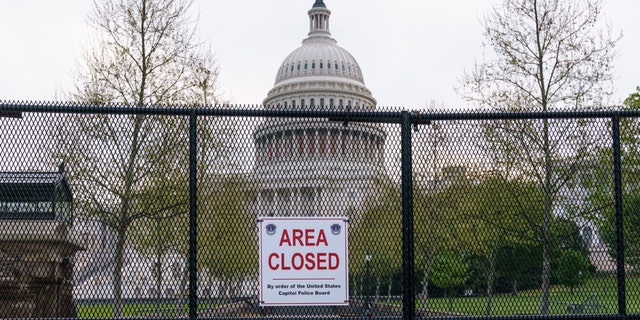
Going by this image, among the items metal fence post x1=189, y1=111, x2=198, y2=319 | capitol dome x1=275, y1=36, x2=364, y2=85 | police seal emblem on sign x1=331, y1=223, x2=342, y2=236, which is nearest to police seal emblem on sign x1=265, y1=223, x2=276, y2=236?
police seal emblem on sign x1=331, y1=223, x2=342, y2=236

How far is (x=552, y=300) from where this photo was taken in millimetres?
9172

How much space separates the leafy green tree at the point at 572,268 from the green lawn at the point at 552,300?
0.10 metres

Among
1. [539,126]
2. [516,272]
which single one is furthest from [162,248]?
[539,126]

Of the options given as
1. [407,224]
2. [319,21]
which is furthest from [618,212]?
[319,21]

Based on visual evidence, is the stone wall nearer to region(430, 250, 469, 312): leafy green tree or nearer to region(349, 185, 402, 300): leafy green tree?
region(349, 185, 402, 300): leafy green tree

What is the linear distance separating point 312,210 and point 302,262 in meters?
0.58

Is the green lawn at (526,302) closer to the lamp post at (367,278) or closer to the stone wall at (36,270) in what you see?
the stone wall at (36,270)

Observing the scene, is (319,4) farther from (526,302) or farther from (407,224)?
(407,224)

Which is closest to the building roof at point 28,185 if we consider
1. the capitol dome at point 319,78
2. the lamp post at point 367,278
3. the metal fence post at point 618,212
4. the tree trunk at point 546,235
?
the lamp post at point 367,278

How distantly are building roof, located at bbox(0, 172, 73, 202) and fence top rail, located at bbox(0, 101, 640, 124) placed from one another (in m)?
0.66

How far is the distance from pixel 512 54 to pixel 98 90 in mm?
12921

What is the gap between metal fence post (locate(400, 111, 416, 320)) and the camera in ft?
27.4

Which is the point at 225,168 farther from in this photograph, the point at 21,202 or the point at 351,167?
the point at 21,202

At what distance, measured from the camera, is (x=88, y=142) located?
31.0ft
